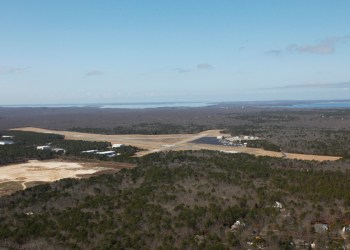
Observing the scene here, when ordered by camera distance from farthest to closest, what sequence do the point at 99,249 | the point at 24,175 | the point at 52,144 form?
the point at 52,144
the point at 24,175
the point at 99,249

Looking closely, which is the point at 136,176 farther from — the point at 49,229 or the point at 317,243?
the point at 317,243

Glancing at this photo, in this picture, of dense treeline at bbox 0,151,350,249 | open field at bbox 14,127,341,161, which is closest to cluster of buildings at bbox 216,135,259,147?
open field at bbox 14,127,341,161

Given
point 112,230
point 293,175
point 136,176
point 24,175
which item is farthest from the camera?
point 24,175

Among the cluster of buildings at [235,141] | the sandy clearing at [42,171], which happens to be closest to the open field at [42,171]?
the sandy clearing at [42,171]

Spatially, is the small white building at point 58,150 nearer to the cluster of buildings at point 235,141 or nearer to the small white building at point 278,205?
the cluster of buildings at point 235,141

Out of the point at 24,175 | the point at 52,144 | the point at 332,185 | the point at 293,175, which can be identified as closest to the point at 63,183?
the point at 24,175

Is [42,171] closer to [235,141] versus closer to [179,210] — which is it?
[179,210]
